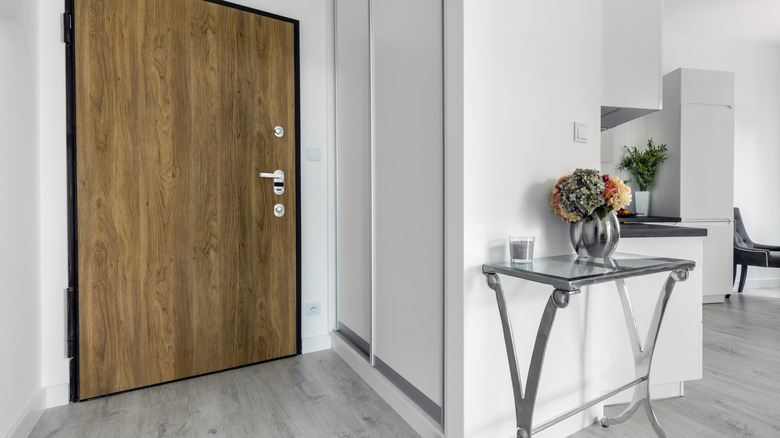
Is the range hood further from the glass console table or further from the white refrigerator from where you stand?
the white refrigerator

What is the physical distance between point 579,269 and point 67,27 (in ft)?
7.65

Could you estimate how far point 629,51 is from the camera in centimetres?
197

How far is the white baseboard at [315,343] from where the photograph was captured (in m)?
2.36

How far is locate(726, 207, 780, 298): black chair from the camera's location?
379cm

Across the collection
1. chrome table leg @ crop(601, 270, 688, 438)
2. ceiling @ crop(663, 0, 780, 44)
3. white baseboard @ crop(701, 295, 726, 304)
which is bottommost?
white baseboard @ crop(701, 295, 726, 304)

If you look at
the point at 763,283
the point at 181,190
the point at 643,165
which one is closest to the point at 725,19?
the point at 643,165

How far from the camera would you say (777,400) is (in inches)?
71.2

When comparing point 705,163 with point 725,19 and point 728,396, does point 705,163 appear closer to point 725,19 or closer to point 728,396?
point 725,19

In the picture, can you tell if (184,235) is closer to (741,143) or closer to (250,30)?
(250,30)

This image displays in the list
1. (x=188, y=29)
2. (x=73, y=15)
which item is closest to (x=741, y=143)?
(x=188, y=29)

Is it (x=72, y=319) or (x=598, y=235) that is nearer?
(x=598, y=235)

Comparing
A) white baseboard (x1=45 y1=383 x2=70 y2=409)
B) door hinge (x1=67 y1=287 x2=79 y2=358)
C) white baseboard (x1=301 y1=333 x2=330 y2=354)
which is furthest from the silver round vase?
white baseboard (x1=45 y1=383 x2=70 y2=409)

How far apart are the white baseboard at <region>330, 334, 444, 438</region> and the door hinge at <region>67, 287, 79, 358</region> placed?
50.1 inches

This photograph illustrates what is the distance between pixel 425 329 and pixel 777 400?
5.77 ft
